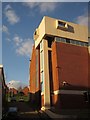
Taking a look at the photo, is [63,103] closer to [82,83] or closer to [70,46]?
[82,83]

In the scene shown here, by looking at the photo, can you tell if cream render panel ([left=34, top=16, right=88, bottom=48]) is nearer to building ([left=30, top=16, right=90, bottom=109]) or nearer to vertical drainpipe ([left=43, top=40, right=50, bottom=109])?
building ([left=30, top=16, right=90, bottom=109])

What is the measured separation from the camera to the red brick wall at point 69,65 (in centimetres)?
4719

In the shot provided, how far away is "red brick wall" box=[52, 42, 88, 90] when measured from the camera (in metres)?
47.2

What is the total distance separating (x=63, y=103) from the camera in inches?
1793

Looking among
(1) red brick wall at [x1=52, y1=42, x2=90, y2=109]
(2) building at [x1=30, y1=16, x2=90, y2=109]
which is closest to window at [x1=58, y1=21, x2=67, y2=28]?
(2) building at [x1=30, y1=16, x2=90, y2=109]

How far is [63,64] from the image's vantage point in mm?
48281

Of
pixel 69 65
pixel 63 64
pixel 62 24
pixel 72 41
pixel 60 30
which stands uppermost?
pixel 62 24

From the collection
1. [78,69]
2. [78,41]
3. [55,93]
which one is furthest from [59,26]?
[55,93]

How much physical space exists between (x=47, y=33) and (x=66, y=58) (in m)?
6.38

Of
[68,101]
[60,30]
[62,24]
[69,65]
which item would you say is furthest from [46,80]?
[62,24]

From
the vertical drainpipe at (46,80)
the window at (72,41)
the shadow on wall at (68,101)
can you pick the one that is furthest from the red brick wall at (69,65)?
the shadow on wall at (68,101)

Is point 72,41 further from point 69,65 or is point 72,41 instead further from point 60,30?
point 69,65

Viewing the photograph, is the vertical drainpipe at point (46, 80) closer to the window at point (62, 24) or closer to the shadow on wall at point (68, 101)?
the shadow on wall at point (68, 101)

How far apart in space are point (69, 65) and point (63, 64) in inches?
54.1
